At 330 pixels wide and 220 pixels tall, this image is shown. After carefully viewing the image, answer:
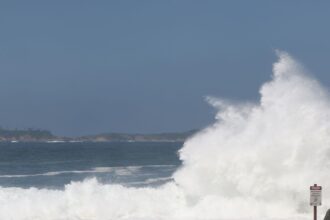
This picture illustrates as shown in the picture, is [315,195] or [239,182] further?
[239,182]

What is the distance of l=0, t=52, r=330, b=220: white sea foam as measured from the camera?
84.5 ft

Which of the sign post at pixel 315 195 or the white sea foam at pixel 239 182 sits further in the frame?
the white sea foam at pixel 239 182

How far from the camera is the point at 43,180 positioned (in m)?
48.7

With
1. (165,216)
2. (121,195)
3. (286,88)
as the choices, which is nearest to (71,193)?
(121,195)

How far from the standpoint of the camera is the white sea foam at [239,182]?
1014 inches

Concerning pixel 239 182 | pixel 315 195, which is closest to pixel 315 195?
pixel 315 195

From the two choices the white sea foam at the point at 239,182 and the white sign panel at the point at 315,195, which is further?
the white sea foam at the point at 239,182

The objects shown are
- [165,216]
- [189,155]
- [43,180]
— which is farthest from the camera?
[43,180]

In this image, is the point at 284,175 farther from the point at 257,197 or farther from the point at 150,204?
the point at 150,204

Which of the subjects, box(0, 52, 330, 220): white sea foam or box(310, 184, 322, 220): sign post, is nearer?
box(310, 184, 322, 220): sign post

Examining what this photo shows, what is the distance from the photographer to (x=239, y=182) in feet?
89.1

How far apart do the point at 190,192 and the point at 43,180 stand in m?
22.6

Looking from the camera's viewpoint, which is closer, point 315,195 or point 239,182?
point 315,195

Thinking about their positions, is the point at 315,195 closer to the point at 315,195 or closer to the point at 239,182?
the point at 315,195
